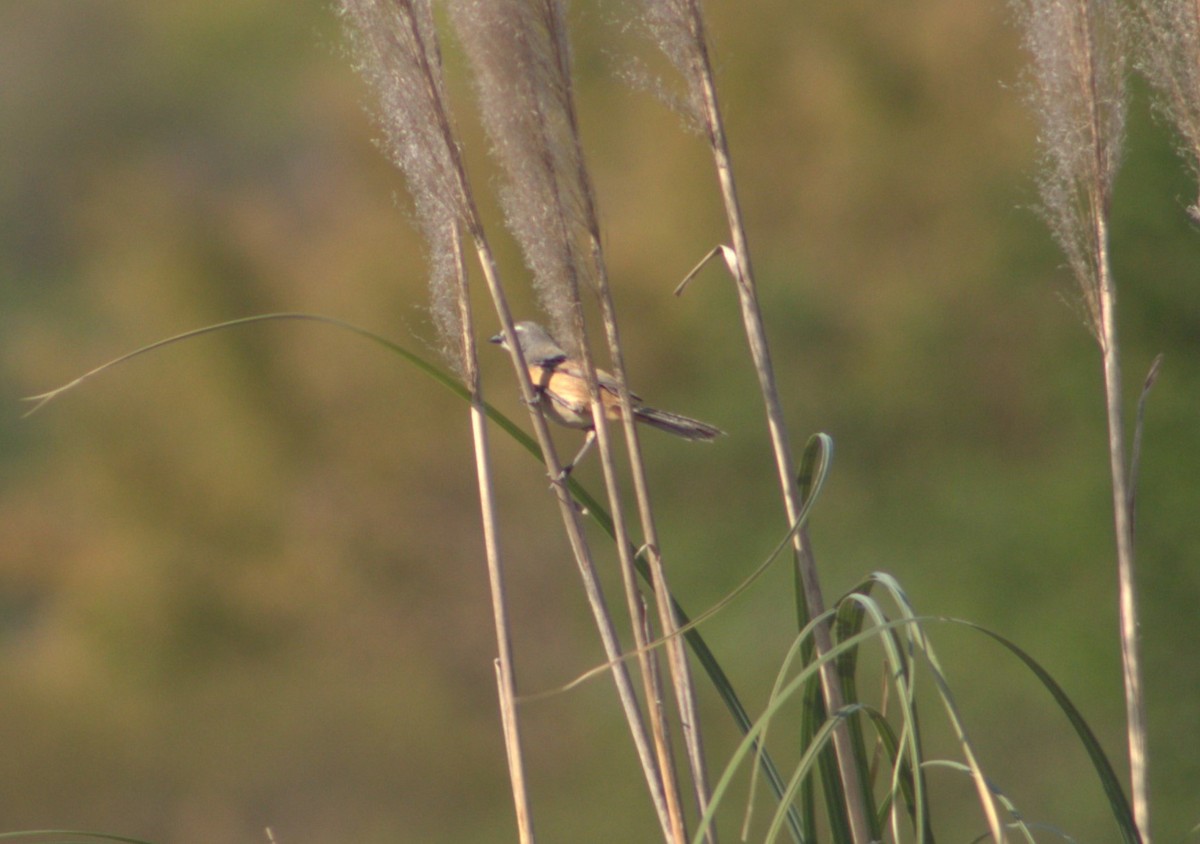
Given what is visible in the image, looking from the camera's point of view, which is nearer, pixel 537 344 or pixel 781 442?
pixel 781 442

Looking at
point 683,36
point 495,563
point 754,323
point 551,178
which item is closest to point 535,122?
point 551,178

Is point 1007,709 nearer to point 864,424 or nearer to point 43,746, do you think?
point 864,424

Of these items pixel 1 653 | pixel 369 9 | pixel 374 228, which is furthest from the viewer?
pixel 374 228

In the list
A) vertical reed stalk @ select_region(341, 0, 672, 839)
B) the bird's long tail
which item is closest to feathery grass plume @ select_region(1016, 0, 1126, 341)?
the bird's long tail

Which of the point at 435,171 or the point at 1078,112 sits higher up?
the point at 435,171

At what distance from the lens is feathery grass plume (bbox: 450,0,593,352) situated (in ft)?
2.88

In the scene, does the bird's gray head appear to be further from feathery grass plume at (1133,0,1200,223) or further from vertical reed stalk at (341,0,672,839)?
feathery grass plume at (1133,0,1200,223)

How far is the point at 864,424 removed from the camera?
287 cm

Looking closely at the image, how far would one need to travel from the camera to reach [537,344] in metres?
1.62

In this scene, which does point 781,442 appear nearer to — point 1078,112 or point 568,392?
point 1078,112

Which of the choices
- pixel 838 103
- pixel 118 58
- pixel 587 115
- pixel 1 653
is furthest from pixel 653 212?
pixel 1 653

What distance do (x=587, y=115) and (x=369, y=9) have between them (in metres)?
2.04

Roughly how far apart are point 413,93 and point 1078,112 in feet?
1.88

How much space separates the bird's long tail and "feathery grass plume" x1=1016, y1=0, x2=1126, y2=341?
1.26ft
